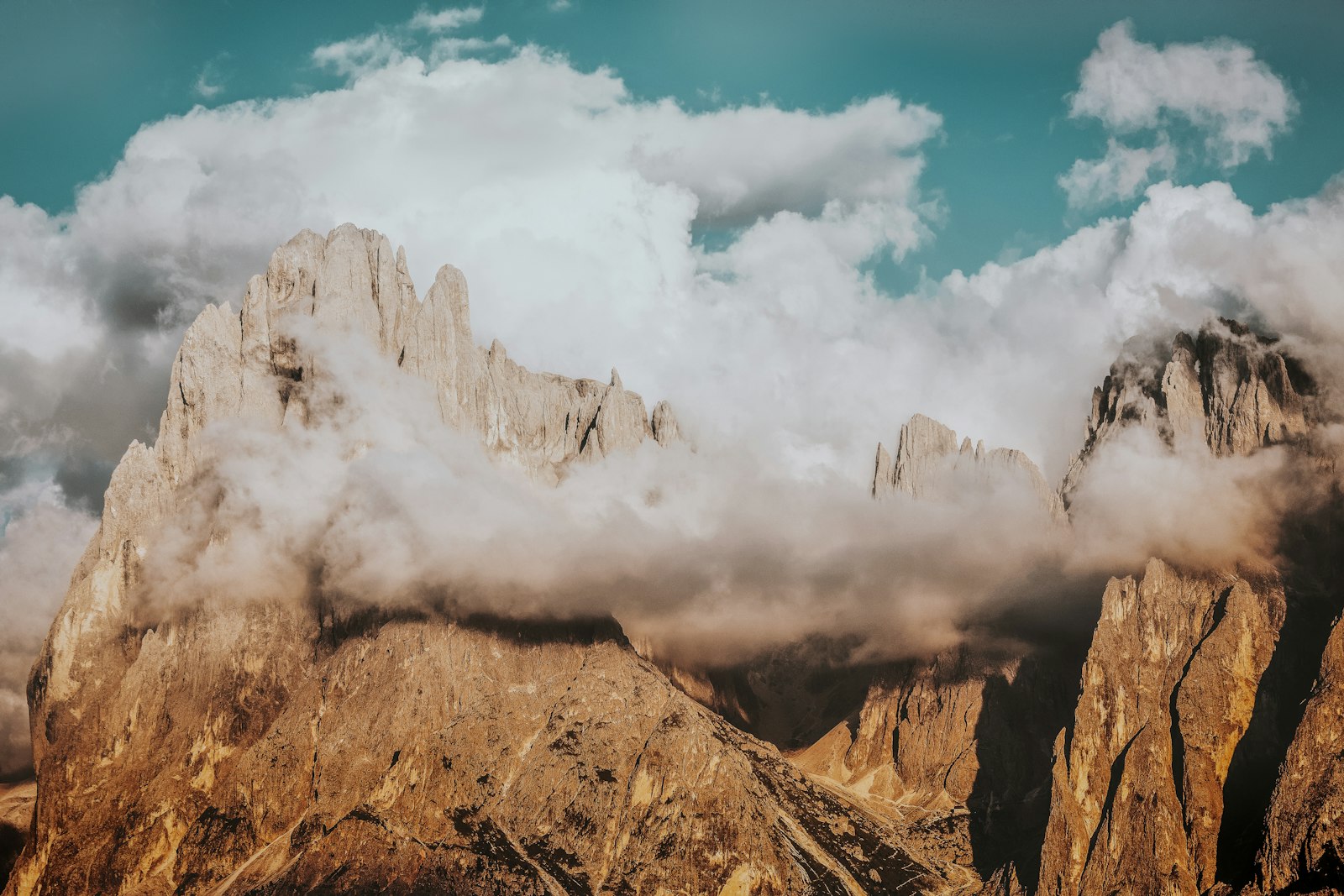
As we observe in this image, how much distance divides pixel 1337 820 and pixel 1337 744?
38.9 feet

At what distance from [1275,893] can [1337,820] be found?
39.3 ft

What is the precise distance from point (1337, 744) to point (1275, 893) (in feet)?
63.1

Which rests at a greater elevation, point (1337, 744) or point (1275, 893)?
point (1337, 744)

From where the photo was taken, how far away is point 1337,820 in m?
191

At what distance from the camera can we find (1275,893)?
196 metres

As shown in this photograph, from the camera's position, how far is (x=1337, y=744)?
200 metres
